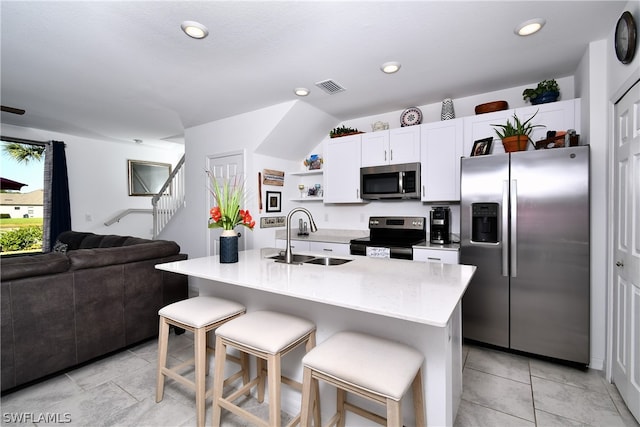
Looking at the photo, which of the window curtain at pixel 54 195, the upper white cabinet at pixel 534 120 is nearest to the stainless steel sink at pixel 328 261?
the upper white cabinet at pixel 534 120

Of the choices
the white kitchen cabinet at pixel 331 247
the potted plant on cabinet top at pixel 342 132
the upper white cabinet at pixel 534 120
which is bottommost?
the white kitchen cabinet at pixel 331 247

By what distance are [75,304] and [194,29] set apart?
2.22 metres

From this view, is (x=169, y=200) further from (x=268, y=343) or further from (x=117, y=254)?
(x=268, y=343)

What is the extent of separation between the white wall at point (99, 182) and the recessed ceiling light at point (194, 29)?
14.3 feet

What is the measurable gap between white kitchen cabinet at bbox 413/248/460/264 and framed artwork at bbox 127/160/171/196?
16.6 ft

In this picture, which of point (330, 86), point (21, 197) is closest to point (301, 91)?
point (330, 86)

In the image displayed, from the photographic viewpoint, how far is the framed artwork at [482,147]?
2.77 m

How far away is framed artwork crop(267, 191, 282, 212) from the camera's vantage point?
4.11 meters

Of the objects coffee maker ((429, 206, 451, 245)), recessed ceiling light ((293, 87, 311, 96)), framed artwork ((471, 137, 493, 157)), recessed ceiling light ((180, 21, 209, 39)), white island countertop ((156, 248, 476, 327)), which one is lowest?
white island countertop ((156, 248, 476, 327))

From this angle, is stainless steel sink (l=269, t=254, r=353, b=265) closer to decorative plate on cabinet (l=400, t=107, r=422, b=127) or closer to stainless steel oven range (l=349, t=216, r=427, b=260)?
stainless steel oven range (l=349, t=216, r=427, b=260)

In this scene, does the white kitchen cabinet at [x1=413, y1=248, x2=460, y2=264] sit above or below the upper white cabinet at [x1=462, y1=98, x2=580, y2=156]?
below

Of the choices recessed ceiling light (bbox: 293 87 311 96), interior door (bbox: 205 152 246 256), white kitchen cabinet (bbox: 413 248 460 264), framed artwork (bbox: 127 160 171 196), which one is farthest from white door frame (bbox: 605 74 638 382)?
framed artwork (bbox: 127 160 171 196)

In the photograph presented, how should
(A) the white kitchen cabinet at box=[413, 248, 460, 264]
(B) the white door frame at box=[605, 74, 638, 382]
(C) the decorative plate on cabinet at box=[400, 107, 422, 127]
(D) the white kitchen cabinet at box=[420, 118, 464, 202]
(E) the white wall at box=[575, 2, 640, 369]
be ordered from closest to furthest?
(B) the white door frame at box=[605, 74, 638, 382]
(E) the white wall at box=[575, 2, 640, 369]
(A) the white kitchen cabinet at box=[413, 248, 460, 264]
(D) the white kitchen cabinet at box=[420, 118, 464, 202]
(C) the decorative plate on cabinet at box=[400, 107, 422, 127]

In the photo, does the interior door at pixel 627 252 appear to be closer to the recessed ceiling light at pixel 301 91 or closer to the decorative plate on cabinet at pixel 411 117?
the decorative plate on cabinet at pixel 411 117
